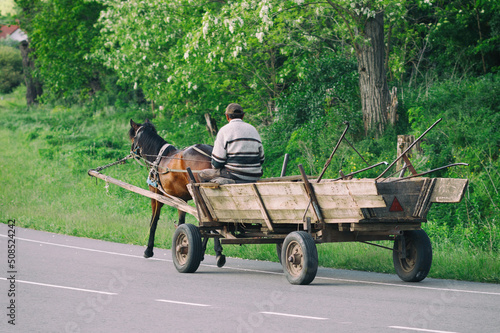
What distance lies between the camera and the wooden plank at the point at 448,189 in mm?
8180

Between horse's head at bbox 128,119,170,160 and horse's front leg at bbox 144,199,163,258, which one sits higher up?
horse's head at bbox 128,119,170,160

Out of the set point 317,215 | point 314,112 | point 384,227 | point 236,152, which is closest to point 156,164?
point 236,152

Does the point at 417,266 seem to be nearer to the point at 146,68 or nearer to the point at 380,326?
the point at 380,326

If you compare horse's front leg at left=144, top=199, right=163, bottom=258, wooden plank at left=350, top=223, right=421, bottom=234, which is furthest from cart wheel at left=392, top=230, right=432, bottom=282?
horse's front leg at left=144, top=199, right=163, bottom=258

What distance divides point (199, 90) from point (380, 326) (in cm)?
1730

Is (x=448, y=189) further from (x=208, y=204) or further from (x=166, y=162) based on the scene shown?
(x=166, y=162)

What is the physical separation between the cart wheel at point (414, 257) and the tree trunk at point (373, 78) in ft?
30.8

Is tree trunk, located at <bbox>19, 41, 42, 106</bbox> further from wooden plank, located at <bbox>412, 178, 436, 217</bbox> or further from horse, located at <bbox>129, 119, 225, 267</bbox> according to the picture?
wooden plank, located at <bbox>412, 178, 436, 217</bbox>

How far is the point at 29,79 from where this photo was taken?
48.6 meters

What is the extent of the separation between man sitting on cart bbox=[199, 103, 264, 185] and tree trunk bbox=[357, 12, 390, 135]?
8905mm

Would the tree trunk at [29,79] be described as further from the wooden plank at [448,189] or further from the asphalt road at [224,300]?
the wooden plank at [448,189]

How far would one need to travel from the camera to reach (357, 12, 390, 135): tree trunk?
18.5 metres

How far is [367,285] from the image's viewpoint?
9336 mm

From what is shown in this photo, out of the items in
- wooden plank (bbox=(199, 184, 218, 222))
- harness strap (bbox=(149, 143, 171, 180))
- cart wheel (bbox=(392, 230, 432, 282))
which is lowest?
cart wheel (bbox=(392, 230, 432, 282))
